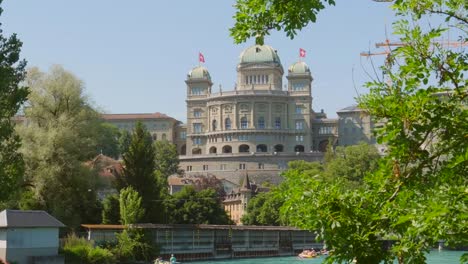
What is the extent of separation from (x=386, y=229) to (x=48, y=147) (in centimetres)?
3659

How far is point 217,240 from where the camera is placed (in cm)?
5656

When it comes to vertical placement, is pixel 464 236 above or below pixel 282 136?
below

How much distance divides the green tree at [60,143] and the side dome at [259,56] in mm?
87041

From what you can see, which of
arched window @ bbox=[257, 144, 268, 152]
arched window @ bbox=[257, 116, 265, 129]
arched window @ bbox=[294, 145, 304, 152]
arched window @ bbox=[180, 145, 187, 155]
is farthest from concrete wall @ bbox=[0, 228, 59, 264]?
arched window @ bbox=[180, 145, 187, 155]

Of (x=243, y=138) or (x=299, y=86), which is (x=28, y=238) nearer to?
(x=243, y=138)

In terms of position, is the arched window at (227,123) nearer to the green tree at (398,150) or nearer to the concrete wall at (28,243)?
the concrete wall at (28,243)

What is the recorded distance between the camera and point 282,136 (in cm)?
12512

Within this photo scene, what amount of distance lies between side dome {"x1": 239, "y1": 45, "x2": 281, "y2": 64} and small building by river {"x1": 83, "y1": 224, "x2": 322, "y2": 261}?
65490 millimetres

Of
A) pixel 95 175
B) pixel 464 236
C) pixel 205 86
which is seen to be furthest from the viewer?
pixel 205 86

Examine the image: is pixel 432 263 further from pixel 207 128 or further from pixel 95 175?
pixel 207 128

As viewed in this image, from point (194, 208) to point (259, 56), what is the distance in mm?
74091

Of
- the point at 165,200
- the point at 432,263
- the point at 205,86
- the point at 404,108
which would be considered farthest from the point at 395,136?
the point at 205,86

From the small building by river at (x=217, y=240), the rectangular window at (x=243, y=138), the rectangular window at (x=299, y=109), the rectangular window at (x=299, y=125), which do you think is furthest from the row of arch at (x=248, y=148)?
the small building by river at (x=217, y=240)

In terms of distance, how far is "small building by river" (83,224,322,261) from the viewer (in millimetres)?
47681
